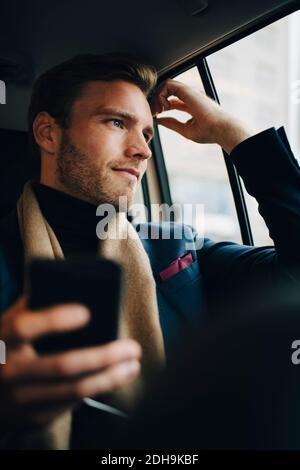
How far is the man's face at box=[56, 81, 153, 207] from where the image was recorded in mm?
917

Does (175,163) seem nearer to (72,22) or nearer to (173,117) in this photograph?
(173,117)

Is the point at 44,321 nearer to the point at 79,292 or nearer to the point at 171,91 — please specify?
the point at 79,292

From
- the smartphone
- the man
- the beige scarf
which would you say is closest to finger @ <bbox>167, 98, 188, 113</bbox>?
the man

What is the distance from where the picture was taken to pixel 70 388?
0.45 metres

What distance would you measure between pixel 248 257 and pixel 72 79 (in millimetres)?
592

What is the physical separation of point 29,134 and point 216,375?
2.33 feet

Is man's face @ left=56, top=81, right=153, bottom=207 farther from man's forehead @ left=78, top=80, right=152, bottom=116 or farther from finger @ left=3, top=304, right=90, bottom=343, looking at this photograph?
finger @ left=3, top=304, right=90, bottom=343

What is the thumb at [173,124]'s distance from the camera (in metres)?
1.11

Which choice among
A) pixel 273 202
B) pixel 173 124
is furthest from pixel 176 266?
pixel 173 124

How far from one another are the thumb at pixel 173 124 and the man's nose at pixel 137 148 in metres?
0.18

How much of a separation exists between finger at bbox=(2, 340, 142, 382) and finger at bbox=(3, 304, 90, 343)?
0.10 ft

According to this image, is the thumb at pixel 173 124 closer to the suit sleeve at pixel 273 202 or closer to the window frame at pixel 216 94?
the window frame at pixel 216 94

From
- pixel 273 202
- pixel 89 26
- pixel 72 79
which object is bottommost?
pixel 273 202

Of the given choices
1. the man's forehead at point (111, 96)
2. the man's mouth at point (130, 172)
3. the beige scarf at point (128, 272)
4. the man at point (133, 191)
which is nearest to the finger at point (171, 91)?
the man at point (133, 191)
